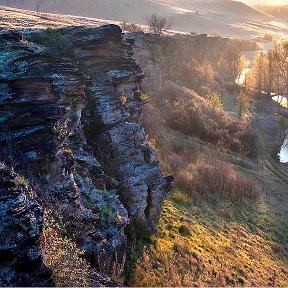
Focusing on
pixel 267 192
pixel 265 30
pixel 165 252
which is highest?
pixel 165 252

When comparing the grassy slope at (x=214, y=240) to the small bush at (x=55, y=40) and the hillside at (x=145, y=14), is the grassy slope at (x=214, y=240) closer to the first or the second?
the small bush at (x=55, y=40)

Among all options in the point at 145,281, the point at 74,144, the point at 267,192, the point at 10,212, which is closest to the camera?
the point at 10,212

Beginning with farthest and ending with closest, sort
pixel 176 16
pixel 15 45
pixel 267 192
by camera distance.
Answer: pixel 176 16 → pixel 267 192 → pixel 15 45

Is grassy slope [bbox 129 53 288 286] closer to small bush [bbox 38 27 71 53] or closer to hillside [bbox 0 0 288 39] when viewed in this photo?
small bush [bbox 38 27 71 53]

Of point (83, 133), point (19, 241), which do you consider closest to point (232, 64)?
point (83, 133)

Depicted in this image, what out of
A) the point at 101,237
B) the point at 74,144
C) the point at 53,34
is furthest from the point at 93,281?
the point at 53,34

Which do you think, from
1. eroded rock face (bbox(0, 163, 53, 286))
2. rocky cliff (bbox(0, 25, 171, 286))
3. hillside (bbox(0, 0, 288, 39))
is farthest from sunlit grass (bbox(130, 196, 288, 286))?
hillside (bbox(0, 0, 288, 39))

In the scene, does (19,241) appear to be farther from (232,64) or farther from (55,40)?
(232,64)

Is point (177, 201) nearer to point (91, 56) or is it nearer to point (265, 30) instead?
point (91, 56)
